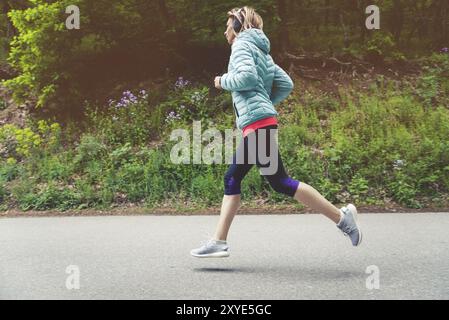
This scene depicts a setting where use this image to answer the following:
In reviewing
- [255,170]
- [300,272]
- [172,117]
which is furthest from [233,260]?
[172,117]

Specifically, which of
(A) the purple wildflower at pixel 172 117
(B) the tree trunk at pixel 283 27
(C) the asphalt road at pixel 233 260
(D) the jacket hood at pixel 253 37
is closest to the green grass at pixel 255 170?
(A) the purple wildflower at pixel 172 117

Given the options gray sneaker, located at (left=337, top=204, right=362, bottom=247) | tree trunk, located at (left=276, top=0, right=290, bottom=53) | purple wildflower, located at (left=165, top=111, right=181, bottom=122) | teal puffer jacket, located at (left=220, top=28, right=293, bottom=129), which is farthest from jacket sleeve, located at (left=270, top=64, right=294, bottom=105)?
tree trunk, located at (left=276, top=0, right=290, bottom=53)

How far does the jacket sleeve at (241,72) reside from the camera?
14.5 feet

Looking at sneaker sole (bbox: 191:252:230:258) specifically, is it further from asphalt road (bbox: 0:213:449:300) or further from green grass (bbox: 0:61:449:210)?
green grass (bbox: 0:61:449:210)

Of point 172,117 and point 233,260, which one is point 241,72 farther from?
point 172,117

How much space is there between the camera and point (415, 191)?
754 cm

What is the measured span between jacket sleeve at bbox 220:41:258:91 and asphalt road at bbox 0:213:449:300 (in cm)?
147

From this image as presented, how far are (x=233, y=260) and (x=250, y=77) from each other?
1.61 metres

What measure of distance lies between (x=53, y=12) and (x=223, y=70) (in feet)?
10.8

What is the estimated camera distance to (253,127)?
4570 millimetres

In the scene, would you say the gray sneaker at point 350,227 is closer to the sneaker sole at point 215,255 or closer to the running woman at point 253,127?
the running woman at point 253,127

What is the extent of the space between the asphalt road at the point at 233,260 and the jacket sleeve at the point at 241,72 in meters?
1.47
